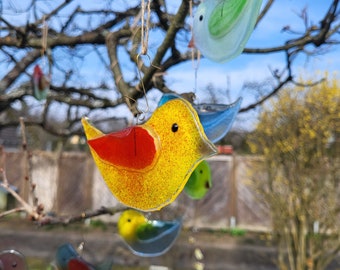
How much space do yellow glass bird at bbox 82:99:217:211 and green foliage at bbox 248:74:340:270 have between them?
11.9ft

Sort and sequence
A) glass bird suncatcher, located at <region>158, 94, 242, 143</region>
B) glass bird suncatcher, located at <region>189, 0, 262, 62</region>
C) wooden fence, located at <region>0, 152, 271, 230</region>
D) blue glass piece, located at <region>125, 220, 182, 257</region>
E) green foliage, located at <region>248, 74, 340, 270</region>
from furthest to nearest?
wooden fence, located at <region>0, 152, 271, 230</region>, green foliage, located at <region>248, 74, 340, 270</region>, blue glass piece, located at <region>125, 220, 182, 257</region>, glass bird suncatcher, located at <region>158, 94, 242, 143</region>, glass bird suncatcher, located at <region>189, 0, 262, 62</region>

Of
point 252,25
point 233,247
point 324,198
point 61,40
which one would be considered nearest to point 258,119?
point 324,198

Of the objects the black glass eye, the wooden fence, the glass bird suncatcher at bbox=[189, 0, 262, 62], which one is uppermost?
the glass bird suncatcher at bbox=[189, 0, 262, 62]

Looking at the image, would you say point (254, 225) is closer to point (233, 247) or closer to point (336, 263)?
point (233, 247)

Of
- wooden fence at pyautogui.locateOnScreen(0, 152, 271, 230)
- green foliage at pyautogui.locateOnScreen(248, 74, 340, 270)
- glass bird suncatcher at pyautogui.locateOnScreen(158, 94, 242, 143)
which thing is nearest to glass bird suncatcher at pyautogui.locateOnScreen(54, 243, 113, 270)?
glass bird suncatcher at pyautogui.locateOnScreen(158, 94, 242, 143)

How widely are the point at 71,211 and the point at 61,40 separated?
230 inches

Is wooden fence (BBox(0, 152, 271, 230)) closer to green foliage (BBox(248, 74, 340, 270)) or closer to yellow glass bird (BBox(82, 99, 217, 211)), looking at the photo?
green foliage (BBox(248, 74, 340, 270))

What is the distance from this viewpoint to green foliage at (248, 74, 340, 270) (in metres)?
4.26

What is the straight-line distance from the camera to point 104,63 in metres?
3.01

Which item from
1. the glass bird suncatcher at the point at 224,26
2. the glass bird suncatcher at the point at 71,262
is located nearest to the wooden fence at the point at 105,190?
the glass bird suncatcher at the point at 71,262

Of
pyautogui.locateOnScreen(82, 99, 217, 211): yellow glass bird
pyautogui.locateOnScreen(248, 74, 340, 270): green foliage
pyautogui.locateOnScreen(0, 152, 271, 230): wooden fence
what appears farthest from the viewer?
pyautogui.locateOnScreen(0, 152, 271, 230): wooden fence

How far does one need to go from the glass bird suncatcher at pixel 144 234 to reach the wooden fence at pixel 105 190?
5233 mm

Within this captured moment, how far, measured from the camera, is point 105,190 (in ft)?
25.0

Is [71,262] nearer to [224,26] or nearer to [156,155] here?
[156,155]
